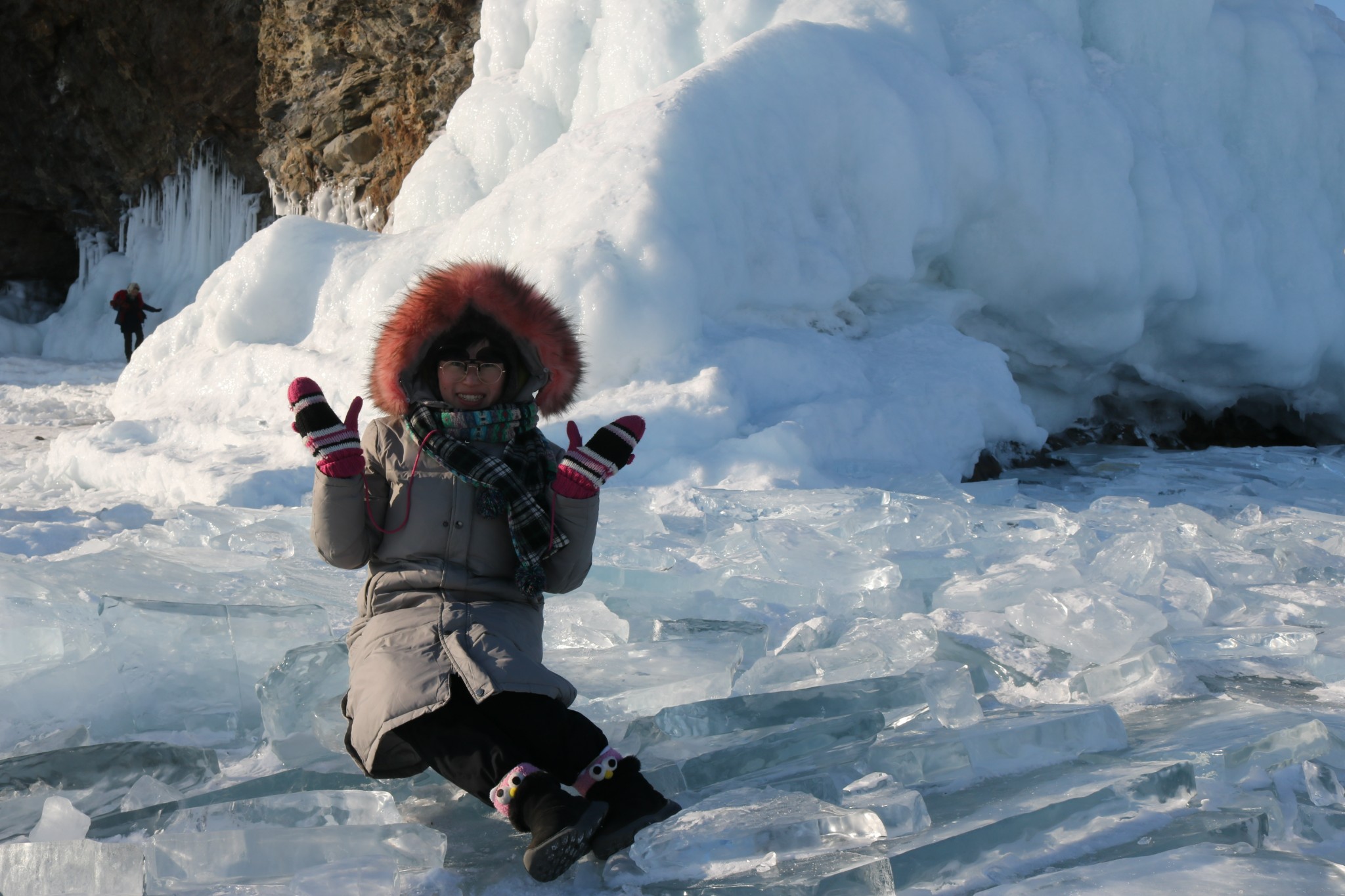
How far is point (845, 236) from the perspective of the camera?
18.6ft

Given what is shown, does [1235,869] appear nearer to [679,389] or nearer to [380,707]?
[380,707]

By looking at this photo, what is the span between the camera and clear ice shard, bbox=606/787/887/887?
4.75ft

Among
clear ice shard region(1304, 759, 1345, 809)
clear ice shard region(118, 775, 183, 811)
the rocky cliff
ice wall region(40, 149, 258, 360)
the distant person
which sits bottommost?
clear ice shard region(118, 775, 183, 811)

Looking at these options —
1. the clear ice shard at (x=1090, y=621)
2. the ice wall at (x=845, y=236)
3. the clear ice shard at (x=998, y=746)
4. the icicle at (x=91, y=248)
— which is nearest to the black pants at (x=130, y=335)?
the icicle at (x=91, y=248)

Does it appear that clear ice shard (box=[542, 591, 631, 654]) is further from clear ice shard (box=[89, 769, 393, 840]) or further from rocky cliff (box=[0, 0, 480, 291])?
rocky cliff (box=[0, 0, 480, 291])

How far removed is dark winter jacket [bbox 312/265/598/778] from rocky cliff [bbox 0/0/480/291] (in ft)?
28.1

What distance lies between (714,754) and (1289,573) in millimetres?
2306

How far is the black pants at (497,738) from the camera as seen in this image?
5.19 feet

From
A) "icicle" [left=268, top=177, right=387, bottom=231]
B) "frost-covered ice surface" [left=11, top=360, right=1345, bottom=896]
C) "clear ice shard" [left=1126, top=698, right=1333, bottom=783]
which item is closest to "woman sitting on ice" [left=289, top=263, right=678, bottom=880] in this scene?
"frost-covered ice surface" [left=11, top=360, right=1345, bottom=896]

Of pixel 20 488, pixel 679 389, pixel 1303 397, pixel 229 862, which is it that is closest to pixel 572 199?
pixel 679 389

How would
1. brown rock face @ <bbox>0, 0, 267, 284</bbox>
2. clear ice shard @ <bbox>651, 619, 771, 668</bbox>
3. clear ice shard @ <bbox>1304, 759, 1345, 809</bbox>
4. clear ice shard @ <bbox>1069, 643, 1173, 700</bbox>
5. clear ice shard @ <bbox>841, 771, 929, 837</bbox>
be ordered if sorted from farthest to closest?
brown rock face @ <bbox>0, 0, 267, 284</bbox>, clear ice shard @ <bbox>651, 619, 771, 668</bbox>, clear ice shard @ <bbox>1069, 643, 1173, 700</bbox>, clear ice shard @ <bbox>1304, 759, 1345, 809</bbox>, clear ice shard @ <bbox>841, 771, 929, 837</bbox>

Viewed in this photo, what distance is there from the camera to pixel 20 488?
4.84 metres

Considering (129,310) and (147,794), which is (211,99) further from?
(147,794)

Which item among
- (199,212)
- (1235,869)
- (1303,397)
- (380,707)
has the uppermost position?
(199,212)
